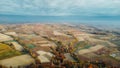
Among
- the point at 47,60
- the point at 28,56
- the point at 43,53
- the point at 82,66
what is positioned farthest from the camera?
the point at 43,53

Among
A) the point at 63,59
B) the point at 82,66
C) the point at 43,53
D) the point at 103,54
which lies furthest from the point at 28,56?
the point at 103,54

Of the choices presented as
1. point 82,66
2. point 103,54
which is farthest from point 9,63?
point 103,54

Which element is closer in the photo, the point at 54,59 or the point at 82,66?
the point at 82,66

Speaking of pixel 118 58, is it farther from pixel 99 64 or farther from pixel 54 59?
pixel 54 59

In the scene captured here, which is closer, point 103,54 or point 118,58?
point 118,58

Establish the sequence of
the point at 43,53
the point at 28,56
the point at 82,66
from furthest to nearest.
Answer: the point at 43,53
the point at 28,56
the point at 82,66

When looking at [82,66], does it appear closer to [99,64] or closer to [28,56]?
[99,64]

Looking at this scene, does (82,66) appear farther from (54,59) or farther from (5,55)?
(5,55)

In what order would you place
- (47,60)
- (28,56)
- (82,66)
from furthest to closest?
(28,56), (47,60), (82,66)

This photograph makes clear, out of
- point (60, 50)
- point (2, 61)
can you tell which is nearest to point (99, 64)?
point (60, 50)
